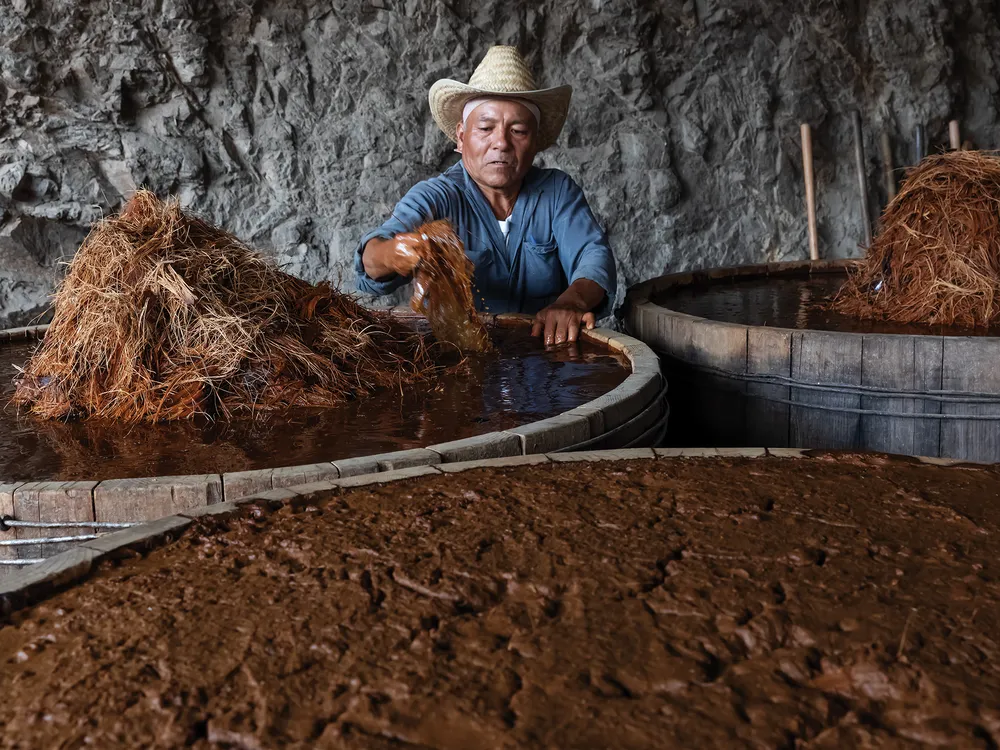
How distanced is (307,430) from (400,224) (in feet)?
4.65

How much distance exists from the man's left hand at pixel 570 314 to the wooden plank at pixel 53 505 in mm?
1696

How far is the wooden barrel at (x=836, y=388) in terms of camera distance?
2609 millimetres

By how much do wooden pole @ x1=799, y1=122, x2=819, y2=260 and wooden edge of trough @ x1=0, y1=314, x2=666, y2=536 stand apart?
4650mm

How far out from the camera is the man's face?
358 cm

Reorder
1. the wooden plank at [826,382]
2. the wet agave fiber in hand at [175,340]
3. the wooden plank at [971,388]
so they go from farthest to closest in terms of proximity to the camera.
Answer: the wooden plank at [826,382]
the wooden plank at [971,388]
the wet agave fiber in hand at [175,340]

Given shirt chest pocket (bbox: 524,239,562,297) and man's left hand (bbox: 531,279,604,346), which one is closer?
man's left hand (bbox: 531,279,604,346)

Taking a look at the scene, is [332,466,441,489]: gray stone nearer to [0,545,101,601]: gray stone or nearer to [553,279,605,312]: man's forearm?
[0,545,101,601]: gray stone

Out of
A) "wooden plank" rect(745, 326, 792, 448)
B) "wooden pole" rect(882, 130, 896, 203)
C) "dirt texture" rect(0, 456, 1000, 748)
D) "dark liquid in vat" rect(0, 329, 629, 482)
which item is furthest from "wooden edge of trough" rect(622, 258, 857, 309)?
"wooden pole" rect(882, 130, 896, 203)

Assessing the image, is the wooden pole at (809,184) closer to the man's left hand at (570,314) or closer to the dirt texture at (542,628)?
the man's left hand at (570,314)

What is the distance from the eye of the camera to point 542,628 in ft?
3.69

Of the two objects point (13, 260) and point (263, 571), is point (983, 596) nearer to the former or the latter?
point (263, 571)

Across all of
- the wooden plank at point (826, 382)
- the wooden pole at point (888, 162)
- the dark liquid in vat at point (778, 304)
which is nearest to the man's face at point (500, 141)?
the dark liquid in vat at point (778, 304)

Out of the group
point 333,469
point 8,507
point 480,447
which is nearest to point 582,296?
point 480,447

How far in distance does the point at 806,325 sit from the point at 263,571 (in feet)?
7.63
